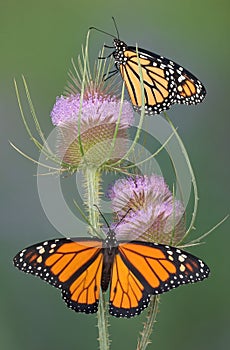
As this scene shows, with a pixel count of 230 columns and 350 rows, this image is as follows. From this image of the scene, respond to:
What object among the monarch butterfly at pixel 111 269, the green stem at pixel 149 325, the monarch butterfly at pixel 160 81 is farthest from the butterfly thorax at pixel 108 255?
the monarch butterfly at pixel 160 81

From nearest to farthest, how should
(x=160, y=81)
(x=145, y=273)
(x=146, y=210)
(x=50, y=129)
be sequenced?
1. (x=145, y=273)
2. (x=146, y=210)
3. (x=160, y=81)
4. (x=50, y=129)

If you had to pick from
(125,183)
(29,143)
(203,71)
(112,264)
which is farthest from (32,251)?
(203,71)

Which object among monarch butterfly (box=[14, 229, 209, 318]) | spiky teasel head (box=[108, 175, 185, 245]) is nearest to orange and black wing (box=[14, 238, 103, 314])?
monarch butterfly (box=[14, 229, 209, 318])

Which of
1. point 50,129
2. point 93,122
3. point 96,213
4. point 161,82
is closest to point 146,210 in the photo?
point 96,213

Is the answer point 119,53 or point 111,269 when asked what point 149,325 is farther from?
point 119,53

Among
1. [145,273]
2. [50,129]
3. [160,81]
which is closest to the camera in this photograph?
[145,273]

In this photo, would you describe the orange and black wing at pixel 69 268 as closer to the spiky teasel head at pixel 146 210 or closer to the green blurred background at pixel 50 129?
the spiky teasel head at pixel 146 210

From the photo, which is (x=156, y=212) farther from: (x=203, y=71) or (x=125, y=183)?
(x=203, y=71)
